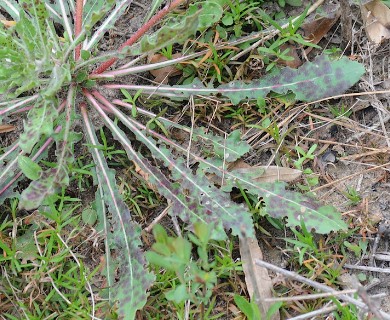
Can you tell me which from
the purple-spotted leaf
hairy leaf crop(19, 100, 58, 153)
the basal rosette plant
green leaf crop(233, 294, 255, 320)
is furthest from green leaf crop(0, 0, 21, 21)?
green leaf crop(233, 294, 255, 320)

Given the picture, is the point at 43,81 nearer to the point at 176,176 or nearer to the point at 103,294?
the point at 176,176

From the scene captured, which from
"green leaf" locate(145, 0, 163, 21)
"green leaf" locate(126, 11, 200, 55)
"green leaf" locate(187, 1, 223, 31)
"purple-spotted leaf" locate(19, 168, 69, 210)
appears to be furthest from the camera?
"green leaf" locate(145, 0, 163, 21)

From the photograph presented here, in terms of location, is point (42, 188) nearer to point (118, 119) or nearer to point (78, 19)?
point (118, 119)

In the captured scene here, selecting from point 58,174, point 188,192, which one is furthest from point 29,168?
point 188,192

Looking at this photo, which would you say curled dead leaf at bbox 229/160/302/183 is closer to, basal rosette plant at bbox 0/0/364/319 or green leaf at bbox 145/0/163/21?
basal rosette plant at bbox 0/0/364/319

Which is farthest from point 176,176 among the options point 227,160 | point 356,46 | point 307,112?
point 356,46

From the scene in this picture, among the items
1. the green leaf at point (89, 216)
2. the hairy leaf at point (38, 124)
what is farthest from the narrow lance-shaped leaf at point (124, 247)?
the hairy leaf at point (38, 124)
